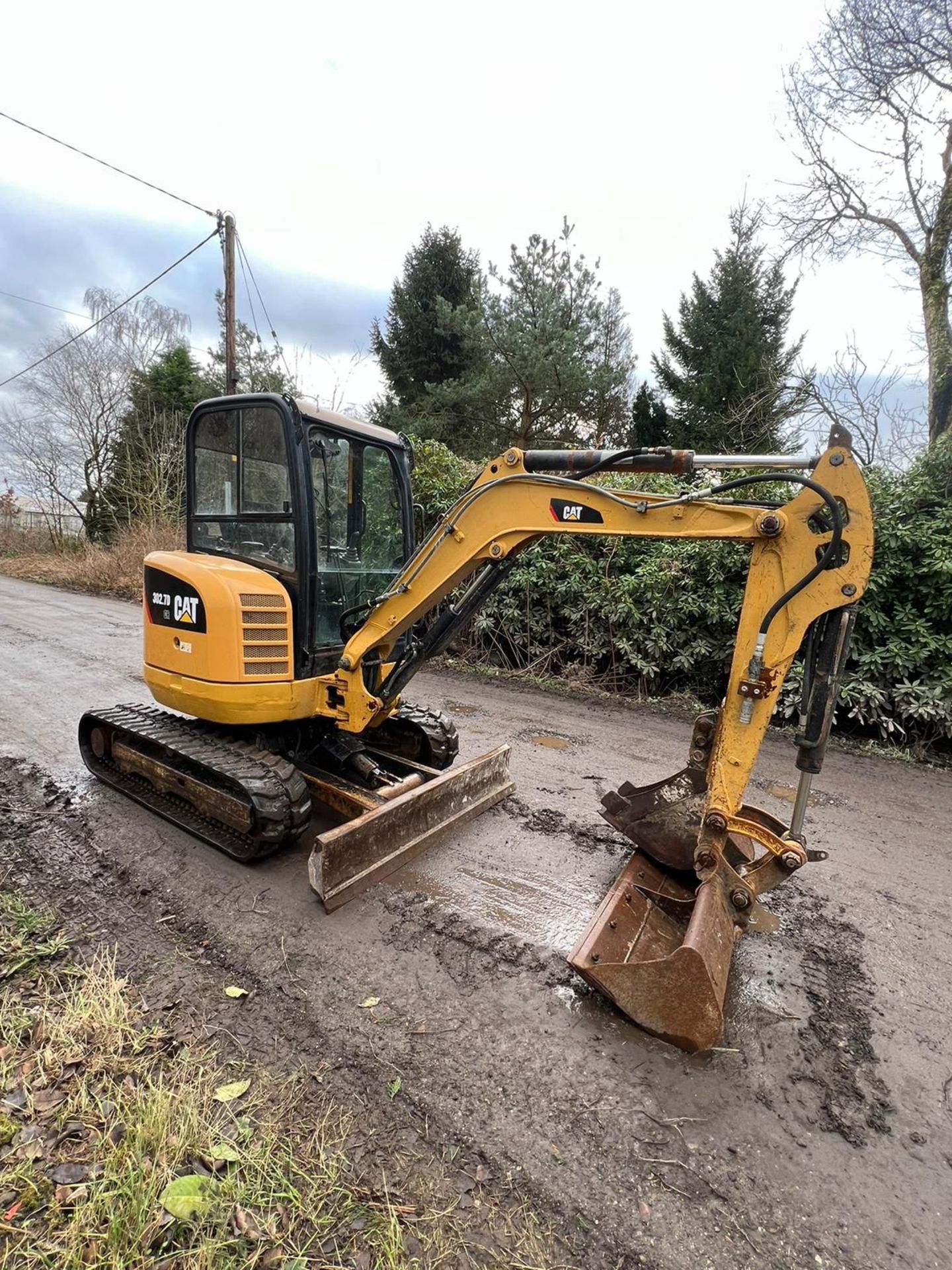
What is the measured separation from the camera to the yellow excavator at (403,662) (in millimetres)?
2422

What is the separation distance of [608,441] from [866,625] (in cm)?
1220

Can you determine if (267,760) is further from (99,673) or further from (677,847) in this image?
(99,673)

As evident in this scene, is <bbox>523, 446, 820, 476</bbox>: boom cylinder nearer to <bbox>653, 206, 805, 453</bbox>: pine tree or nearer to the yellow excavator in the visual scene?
the yellow excavator

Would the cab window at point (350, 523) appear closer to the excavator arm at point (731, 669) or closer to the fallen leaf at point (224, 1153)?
the excavator arm at point (731, 669)

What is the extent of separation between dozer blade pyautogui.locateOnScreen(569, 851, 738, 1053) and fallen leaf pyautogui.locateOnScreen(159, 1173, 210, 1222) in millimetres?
1327

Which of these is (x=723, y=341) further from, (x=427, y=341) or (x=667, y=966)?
(x=667, y=966)

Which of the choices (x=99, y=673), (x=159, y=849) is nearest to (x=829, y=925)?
(x=159, y=849)

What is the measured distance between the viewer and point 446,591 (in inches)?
134

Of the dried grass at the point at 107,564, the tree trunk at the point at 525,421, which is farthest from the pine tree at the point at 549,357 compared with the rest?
the dried grass at the point at 107,564

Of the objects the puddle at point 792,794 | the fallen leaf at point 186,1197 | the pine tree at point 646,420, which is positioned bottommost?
the fallen leaf at point 186,1197

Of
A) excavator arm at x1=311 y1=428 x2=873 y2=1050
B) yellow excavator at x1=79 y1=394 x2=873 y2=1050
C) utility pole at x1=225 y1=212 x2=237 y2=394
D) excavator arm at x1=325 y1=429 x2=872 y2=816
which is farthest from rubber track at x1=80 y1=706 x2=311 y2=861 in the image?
utility pole at x1=225 y1=212 x2=237 y2=394

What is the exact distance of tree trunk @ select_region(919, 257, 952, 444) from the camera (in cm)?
933

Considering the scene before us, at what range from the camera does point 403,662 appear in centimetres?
375

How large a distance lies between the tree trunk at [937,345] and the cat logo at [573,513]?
838cm
